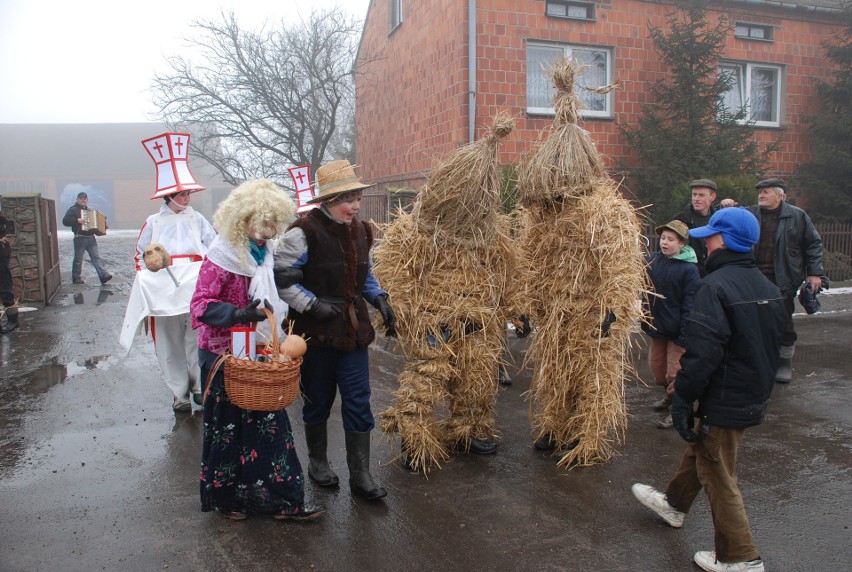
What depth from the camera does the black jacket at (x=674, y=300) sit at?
5.32 metres

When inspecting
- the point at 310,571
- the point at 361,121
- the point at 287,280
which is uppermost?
the point at 361,121

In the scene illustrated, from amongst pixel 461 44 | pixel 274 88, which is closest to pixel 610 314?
pixel 461 44

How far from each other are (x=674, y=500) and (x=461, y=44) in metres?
10.2

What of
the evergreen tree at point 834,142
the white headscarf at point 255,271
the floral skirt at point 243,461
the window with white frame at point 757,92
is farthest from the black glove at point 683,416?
the evergreen tree at point 834,142

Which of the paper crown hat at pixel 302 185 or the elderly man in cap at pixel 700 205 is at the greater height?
the paper crown hat at pixel 302 185

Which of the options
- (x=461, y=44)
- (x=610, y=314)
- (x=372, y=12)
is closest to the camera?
(x=610, y=314)

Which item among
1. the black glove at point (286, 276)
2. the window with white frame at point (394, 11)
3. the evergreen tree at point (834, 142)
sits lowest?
the black glove at point (286, 276)

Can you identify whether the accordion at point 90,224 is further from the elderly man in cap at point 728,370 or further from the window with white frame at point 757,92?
the window with white frame at point 757,92

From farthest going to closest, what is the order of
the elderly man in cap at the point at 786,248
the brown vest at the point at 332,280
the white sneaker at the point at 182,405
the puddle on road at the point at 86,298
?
1. the puddle on road at the point at 86,298
2. the elderly man in cap at the point at 786,248
3. the white sneaker at the point at 182,405
4. the brown vest at the point at 332,280

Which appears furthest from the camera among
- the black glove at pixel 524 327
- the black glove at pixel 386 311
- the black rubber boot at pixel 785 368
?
the black rubber boot at pixel 785 368

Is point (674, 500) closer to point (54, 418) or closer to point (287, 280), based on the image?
point (287, 280)

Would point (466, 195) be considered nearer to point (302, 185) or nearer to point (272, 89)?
point (302, 185)

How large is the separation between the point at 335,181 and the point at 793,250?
483cm

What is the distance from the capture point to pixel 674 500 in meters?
3.68
